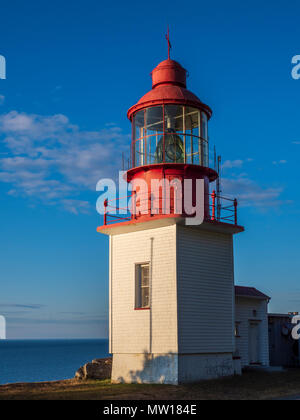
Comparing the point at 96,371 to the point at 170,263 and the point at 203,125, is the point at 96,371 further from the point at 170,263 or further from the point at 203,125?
the point at 203,125

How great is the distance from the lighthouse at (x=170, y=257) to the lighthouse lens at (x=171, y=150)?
36 mm

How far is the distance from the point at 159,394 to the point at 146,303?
444cm

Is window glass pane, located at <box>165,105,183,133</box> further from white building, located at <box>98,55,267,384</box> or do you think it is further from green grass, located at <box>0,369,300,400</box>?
green grass, located at <box>0,369,300,400</box>

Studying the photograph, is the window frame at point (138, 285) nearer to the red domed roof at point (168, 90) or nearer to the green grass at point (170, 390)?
the green grass at point (170, 390)

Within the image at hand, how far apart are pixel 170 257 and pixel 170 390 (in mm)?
4402

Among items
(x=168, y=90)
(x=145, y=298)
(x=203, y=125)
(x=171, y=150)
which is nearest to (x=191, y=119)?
(x=203, y=125)

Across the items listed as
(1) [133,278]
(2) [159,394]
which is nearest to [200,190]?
(1) [133,278]

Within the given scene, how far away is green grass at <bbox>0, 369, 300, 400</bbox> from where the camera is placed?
1578 centimetres

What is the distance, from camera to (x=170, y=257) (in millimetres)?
19109

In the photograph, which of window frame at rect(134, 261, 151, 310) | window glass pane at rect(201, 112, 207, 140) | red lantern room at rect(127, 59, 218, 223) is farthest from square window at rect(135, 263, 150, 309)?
window glass pane at rect(201, 112, 207, 140)

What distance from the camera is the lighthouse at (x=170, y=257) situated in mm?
18953

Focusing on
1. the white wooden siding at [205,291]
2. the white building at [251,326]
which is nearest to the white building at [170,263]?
the white wooden siding at [205,291]

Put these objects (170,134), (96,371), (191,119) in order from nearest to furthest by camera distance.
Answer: (170,134) < (191,119) < (96,371)

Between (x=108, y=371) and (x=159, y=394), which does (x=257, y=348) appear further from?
(x=159, y=394)
